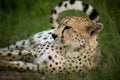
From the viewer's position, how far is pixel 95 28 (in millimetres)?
5953

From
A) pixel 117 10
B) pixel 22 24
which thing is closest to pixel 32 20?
pixel 22 24

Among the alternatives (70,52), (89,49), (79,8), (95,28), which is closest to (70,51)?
(70,52)

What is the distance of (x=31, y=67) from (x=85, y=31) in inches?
25.7

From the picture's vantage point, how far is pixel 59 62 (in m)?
5.91

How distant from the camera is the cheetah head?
233 inches

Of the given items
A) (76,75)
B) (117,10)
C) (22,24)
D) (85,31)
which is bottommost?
(76,75)

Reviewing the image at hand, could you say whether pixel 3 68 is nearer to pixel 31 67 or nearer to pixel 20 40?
pixel 31 67

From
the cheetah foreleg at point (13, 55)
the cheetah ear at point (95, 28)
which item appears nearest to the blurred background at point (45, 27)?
the cheetah ear at point (95, 28)

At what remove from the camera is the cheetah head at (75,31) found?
233 inches

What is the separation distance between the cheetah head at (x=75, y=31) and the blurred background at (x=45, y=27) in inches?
4.7

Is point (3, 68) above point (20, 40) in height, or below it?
below

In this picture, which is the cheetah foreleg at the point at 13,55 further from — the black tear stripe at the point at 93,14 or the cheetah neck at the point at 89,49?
the black tear stripe at the point at 93,14

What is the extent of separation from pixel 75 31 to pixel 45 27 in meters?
2.10

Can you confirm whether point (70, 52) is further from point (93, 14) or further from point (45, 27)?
point (45, 27)
